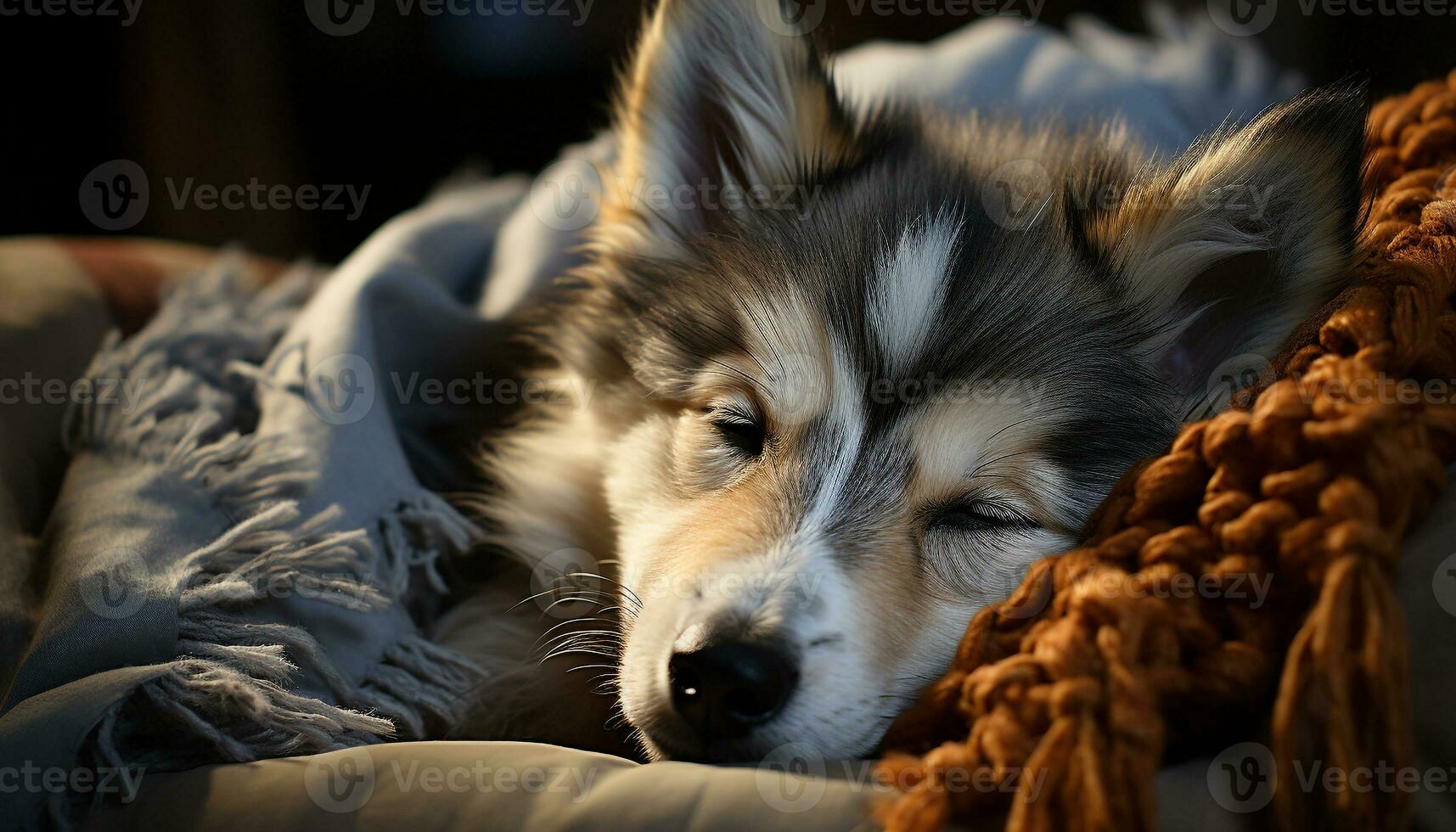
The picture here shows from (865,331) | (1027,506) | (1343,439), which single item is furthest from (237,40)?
(1343,439)

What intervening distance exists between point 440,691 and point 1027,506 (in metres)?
0.91

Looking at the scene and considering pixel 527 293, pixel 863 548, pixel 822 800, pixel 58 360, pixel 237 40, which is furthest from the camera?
pixel 237 40

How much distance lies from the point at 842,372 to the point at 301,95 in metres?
4.13

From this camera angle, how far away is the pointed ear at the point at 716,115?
5.60 ft

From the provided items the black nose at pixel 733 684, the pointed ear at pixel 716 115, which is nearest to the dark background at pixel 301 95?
the pointed ear at pixel 716 115

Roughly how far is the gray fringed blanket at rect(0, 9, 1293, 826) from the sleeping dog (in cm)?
25

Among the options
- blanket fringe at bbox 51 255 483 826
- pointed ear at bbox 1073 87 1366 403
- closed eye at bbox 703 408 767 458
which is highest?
pointed ear at bbox 1073 87 1366 403

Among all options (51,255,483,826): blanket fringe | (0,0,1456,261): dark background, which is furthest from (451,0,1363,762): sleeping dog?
(0,0,1456,261): dark background

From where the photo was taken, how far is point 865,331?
1443mm

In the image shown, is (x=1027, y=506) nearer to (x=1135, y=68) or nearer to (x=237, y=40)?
(x=1135, y=68)

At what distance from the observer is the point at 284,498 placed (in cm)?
155

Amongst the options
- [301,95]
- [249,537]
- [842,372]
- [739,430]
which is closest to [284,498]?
[249,537]

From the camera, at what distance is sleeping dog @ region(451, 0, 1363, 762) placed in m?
1.28

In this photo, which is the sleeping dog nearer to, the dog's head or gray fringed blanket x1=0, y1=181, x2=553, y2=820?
the dog's head
